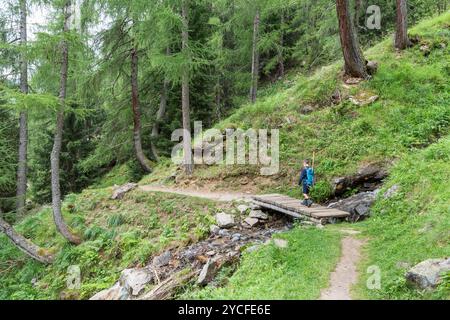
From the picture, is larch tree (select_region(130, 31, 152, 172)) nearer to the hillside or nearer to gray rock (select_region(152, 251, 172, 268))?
the hillside

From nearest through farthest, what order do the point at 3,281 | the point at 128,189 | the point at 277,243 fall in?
the point at 277,243, the point at 3,281, the point at 128,189

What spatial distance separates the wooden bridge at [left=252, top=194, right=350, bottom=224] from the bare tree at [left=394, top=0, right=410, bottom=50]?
10.4 metres

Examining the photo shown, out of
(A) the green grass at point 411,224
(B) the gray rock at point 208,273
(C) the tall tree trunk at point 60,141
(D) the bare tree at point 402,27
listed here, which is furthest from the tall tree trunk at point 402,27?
(B) the gray rock at point 208,273

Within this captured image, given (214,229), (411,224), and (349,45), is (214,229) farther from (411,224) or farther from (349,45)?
(349,45)

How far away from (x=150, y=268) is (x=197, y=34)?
13961 mm

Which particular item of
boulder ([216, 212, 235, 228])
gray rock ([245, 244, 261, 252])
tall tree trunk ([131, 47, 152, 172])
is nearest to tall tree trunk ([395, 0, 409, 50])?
boulder ([216, 212, 235, 228])

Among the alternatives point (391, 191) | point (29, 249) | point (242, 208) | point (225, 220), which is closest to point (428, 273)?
point (391, 191)

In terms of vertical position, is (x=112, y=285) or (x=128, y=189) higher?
(x=128, y=189)

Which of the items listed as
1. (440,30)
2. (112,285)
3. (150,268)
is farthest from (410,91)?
(112,285)

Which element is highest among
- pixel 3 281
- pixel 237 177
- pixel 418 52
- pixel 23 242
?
pixel 418 52

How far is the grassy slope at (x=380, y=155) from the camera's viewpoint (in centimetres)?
715

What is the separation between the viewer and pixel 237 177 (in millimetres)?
15391

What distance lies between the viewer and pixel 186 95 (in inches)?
603
